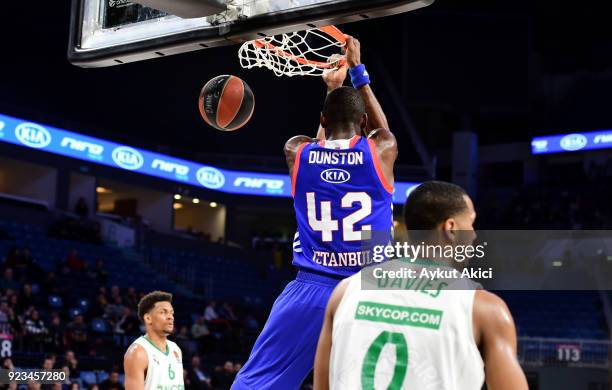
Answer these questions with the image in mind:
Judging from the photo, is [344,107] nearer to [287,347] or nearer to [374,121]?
[374,121]

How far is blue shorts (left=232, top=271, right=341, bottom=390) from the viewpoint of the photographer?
4.04m

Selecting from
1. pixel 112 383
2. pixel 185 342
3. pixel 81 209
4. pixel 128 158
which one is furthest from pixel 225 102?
pixel 128 158

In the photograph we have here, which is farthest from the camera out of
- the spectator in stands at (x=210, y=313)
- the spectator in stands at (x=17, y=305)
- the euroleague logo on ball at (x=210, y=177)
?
the euroleague logo on ball at (x=210, y=177)

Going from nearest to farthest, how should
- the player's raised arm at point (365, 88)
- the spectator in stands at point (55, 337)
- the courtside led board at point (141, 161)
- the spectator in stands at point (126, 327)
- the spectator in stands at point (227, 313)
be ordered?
the player's raised arm at point (365, 88), the spectator in stands at point (55, 337), the spectator in stands at point (126, 327), the spectator in stands at point (227, 313), the courtside led board at point (141, 161)

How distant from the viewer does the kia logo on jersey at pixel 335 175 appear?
13.8ft

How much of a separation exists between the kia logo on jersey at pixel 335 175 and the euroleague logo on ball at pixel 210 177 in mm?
22718

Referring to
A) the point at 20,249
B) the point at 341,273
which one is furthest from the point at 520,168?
the point at 341,273

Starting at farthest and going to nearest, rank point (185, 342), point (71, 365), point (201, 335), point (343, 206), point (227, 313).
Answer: point (227, 313) → point (201, 335) → point (185, 342) → point (71, 365) → point (343, 206)

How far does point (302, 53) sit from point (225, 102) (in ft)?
2.03

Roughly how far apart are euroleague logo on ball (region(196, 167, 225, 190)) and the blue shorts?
900 inches

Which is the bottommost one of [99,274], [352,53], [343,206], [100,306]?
[343,206]

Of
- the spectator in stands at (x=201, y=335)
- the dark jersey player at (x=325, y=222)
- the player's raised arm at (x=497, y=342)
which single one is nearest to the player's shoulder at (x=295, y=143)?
the dark jersey player at (x=325, y=222)

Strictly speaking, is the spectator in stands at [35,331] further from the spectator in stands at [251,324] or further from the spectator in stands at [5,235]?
the spectator in stands at [251,324]

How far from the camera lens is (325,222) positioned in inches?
166
